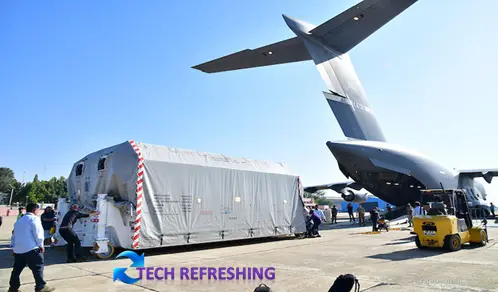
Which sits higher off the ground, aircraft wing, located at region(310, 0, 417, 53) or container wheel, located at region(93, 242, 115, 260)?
aircraft wing, located at region(310, 0, 417, 53)

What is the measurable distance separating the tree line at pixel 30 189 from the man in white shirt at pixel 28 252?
80.0 meters

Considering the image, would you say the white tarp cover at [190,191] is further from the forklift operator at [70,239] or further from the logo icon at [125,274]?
the forklift operator at [70,239]

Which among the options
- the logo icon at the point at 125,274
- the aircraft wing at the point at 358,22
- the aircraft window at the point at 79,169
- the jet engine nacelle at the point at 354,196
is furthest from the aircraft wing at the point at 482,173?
the aircraft window at the point at 79,169

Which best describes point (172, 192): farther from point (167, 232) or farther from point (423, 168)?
point (423, 168)

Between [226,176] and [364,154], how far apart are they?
10062mm

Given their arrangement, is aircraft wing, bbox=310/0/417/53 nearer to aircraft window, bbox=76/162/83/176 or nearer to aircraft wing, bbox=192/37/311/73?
aircraft wing, bbox=192/37/311/73

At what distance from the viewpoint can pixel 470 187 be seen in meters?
27.8

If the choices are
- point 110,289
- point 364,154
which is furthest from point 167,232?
point 364,154

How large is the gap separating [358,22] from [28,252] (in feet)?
47.4

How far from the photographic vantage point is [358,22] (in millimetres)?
14781

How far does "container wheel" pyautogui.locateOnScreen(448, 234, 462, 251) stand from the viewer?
1018cm

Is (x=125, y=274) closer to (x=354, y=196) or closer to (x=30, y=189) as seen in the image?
(x=354, y=196)

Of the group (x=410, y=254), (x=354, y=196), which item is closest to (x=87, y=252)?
(x=410, y=254)

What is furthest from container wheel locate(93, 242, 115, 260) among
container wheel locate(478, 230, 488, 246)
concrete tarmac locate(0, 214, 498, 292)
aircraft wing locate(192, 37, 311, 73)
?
container wheel locate(478, 230, 488, 246)
